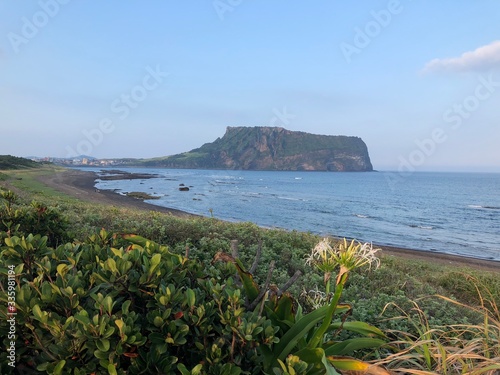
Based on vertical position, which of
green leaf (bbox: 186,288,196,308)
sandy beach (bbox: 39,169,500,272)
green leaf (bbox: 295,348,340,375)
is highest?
green leaf (bbox: 186,288,196,308)

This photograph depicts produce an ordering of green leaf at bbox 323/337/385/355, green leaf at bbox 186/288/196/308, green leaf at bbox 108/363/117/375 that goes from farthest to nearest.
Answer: green leaf at bbox 323/337/385/355 < green leaf at bbox 186/288/196/308 < green leaf at bbox 108/363/117/375

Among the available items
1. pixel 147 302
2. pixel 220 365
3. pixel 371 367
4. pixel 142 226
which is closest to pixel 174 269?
pixel 147 302

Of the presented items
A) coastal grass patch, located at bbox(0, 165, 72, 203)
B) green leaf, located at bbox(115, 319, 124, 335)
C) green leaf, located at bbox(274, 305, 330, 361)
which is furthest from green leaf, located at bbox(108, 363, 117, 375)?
coastal grass patch, located at bbox(0, 165, 72, 203)

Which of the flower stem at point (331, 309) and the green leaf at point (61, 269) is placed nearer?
the green leaf at point (61, 269)

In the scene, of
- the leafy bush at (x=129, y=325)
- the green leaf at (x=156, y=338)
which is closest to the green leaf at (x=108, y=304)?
the leafy bush at (x=129, y=325)

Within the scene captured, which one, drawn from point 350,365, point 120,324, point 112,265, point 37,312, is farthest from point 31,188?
point 350,365

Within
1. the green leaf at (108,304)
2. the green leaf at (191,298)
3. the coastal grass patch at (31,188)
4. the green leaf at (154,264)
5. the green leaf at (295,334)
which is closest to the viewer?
the green leaf at (108,304)

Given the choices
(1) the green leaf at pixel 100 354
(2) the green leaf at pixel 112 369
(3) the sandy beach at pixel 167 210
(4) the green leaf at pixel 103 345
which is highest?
(4) the green leaf at pixel 103 345

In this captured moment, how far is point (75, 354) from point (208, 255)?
3725mm

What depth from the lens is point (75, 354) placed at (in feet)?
5.72

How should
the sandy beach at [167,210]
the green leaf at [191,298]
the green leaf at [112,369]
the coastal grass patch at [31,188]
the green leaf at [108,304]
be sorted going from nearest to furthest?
the green leaf at [112,369] → the green leaf at [108,304] → the green leaf at [191,298] → the coastal grass patch at [31,188] → the sandy beach at [167,210]

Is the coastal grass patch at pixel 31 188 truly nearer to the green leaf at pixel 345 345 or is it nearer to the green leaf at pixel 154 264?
the green leaf at pixel 154 264

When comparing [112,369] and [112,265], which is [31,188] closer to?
[112,265]

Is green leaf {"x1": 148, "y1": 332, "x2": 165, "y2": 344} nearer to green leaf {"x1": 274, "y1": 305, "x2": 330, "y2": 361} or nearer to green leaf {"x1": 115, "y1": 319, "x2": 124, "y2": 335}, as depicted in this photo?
green leaf {"x1": 115, "y1": 319, "x2": 124, "y2": 335}
